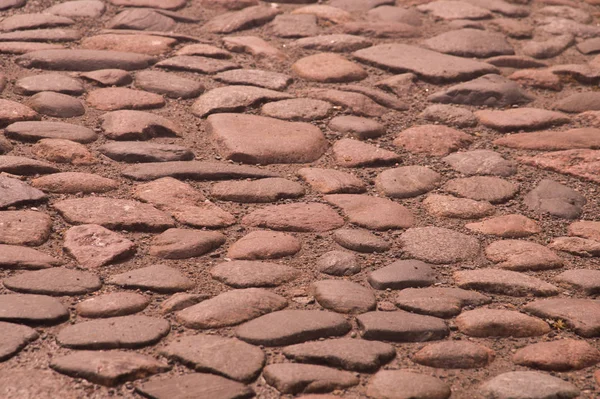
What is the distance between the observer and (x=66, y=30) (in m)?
4.66

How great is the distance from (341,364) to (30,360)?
31.8 inches

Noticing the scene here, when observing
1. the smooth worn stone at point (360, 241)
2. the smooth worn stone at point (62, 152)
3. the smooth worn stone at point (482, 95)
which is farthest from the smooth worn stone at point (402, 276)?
the smooth worn stone at point (482, 95)

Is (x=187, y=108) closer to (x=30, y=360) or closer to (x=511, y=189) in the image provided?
(x=511, y=189)

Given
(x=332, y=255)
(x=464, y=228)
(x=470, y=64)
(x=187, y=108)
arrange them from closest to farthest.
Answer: (x=332, y=255) < (x=464, y=228) < (x=187, y=108) < (x=470, y=64)

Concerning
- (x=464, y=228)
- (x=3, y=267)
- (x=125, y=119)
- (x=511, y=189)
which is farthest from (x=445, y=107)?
(x=3, y=267)

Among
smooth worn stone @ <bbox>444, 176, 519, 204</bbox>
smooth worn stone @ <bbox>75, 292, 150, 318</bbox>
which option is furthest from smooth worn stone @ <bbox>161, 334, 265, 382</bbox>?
smooth worn stone @ <bbox>444, 176, 519, 204</bbox>

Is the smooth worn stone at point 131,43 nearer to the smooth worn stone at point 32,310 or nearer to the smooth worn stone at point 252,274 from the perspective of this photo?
the smooth worn stone at point 252,274

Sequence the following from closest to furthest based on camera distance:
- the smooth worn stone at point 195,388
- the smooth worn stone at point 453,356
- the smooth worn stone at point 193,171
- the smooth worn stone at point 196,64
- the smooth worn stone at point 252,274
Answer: the smooth worn stone at point 195,388
the smooth worn stone at point 453,356
the smooth worn stone at point 252,274
the smooth worn stone at point 193,171
the smooth worn stone at point 196,64

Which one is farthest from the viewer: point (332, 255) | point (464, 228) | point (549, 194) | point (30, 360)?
point (549, 194)

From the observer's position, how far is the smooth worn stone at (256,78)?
421cm

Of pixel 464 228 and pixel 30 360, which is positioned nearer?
pixel 30 360

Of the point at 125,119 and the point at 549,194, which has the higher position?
the point at 125,119

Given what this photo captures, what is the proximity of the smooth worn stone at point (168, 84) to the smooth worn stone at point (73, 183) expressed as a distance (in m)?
0.88

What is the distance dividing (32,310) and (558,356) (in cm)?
146
